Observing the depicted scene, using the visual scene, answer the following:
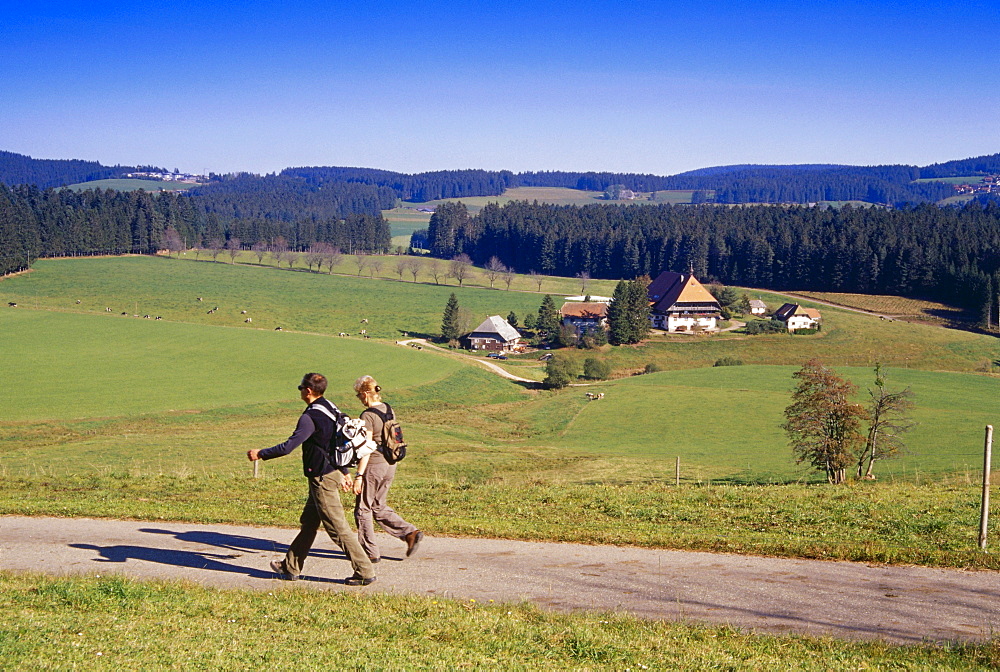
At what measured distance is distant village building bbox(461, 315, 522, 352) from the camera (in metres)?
93.0

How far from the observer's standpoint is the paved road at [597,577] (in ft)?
29.9

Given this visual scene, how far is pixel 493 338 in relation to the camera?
93.3 m

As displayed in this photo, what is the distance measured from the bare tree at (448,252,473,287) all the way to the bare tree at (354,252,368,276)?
16.4 meters

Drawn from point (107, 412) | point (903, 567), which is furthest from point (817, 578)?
point (107, 412)

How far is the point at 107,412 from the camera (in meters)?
50.8

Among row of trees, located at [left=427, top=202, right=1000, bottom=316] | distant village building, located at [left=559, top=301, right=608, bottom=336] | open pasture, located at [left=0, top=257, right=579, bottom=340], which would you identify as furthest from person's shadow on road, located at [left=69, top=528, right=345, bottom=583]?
row of trees, located at [left=427, top=202, right=1000, bottom=316]

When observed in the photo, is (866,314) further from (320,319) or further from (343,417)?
(343,417)

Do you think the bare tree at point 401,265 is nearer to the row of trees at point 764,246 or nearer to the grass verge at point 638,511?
the row of trees at point 764,246

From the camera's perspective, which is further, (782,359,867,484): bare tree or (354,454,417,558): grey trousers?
(782,359,867,484): bare tree

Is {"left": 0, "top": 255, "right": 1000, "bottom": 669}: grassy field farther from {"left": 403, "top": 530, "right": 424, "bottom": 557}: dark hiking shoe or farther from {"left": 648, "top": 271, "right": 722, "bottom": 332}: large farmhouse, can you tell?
{"left": 648, "top": 271, "right": 722, "bottom": 332}: large farmhouse

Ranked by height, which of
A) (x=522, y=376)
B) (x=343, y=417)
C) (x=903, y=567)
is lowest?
(x=522, y=376)

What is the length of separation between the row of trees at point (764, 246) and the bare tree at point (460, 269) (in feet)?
29.3

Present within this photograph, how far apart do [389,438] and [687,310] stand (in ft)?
317

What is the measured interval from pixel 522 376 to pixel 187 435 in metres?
39.3
